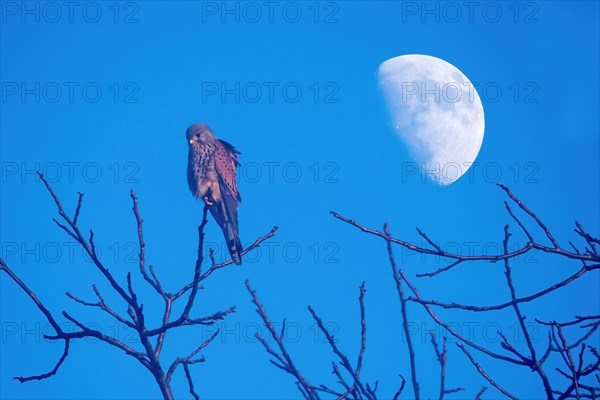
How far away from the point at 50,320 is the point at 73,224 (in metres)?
0.45

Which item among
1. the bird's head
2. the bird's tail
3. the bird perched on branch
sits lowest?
the bird's tail

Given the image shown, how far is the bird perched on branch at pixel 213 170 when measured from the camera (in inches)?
231

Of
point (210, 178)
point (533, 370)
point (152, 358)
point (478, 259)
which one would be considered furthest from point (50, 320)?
Result: point (210, 178)

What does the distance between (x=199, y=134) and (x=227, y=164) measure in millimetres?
486

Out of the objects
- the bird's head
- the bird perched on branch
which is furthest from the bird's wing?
the bird's head

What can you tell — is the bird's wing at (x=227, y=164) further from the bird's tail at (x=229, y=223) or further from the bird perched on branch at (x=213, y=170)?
the bird's tail at (x=229, y=223)

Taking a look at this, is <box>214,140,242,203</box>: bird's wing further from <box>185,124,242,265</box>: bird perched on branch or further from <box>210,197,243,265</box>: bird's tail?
<box>210,197,243,265</box>: bird's tail

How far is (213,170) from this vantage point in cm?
605

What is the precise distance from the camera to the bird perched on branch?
586 cm

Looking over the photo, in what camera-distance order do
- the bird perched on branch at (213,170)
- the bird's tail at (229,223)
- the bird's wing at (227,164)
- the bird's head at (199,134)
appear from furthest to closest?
the bird's head at (199,134)
the bird's wing at (227,164)
the bird perched on branch at (213,170)
the bird's tail at (229,223)

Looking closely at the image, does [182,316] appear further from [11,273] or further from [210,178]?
[210,178]

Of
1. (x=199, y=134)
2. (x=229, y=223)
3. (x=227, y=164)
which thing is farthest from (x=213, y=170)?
(x=229, y=223)

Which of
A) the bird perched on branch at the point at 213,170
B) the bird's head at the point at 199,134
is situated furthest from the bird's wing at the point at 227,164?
the bird's head at the point at 199,134

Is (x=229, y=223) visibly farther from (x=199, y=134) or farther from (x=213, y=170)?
(x=199, y=134)
